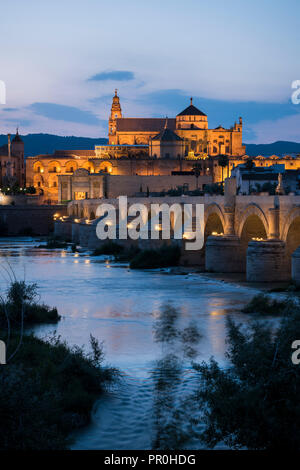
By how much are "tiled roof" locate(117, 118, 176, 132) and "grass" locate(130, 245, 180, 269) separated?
63375mm

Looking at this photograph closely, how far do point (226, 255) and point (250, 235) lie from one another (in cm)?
→ 142

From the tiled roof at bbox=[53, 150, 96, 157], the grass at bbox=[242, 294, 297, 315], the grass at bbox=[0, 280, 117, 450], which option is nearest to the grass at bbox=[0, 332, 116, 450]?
the grass at bbox=[0, 280, 117, 450]

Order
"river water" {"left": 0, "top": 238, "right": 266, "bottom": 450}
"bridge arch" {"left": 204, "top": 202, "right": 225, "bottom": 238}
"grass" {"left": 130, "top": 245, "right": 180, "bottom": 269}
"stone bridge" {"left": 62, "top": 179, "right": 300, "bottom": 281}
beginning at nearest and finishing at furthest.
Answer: "river water" {"left": 0, "top": 238, "right": 266, "bottom": 450} → "stone bridge" {"left": 62, "top": 179, "right": 300, "bottom": 281} → "bridge arch" {"left": 204, "top": 202, "right": 225, "bottom": 238} → "grass" {"left": 130, "top": 245, "right": 180, "bottom": 269}

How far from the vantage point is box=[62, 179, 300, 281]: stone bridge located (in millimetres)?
25125

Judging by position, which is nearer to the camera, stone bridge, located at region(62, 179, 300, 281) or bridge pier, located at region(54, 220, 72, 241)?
stone bridge, located at region(62, 179, 300, 281)

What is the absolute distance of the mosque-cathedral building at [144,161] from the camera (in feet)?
243

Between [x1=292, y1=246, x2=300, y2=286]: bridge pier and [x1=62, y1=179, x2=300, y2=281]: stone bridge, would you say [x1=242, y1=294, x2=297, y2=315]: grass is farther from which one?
[x1=62, y1=179, x2=300, y2=281]: stone bridge

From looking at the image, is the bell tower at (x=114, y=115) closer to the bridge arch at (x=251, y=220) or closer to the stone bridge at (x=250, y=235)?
the stone bridge at (x=250, y=235)

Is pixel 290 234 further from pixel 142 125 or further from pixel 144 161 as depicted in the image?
pixel 142 125

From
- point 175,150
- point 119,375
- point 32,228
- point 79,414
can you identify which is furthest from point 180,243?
point 175,150

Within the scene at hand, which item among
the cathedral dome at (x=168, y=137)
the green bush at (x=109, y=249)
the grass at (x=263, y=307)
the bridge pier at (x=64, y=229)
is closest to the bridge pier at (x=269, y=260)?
the grass at (x=263, y=307)
